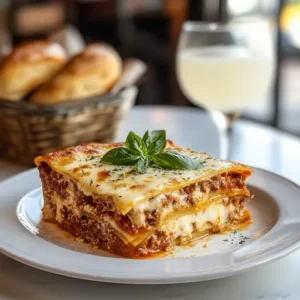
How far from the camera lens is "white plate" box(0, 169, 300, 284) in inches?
33.5

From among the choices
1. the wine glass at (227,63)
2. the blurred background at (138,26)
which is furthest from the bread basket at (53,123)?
the blurred background at (138,26)

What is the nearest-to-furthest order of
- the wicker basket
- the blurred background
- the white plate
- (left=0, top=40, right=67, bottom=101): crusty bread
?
the white plate < the wicker basket < (left=0, top=40, right=67, bottom=101): crusty bread < the blurred background

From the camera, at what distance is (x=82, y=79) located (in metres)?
1.59

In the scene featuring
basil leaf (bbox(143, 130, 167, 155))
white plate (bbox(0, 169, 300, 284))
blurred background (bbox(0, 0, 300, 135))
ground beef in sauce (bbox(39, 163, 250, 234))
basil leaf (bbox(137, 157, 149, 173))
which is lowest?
blurred background (bbox(0, 0, 300, 135))

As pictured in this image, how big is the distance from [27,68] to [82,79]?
139mm

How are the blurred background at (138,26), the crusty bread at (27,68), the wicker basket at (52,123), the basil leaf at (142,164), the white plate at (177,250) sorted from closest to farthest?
the white plate at (177,250) < the basil leaf at (142,164) < the wicker basket at (52,123) < the crusty bread at (27,68) < the blurred background at (138,26)

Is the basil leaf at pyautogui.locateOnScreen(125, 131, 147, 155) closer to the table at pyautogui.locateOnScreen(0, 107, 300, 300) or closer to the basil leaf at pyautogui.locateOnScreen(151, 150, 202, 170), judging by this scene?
the basil leaf at pyautogui.locateOnScreen(151, 150, 202, 170)

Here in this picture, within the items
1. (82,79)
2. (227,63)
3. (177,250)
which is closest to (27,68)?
(82,79)

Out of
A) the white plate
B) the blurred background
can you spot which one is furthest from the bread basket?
the blurred background

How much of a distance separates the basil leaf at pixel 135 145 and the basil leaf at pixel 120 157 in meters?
0.01

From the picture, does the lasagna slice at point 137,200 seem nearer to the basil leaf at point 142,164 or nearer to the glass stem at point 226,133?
the basil leaf at point 142,164

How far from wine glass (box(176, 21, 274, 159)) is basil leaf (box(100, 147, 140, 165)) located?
62 cm

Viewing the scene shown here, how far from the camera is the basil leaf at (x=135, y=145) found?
1050 mm

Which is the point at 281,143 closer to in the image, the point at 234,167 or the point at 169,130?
the point at 169,130
